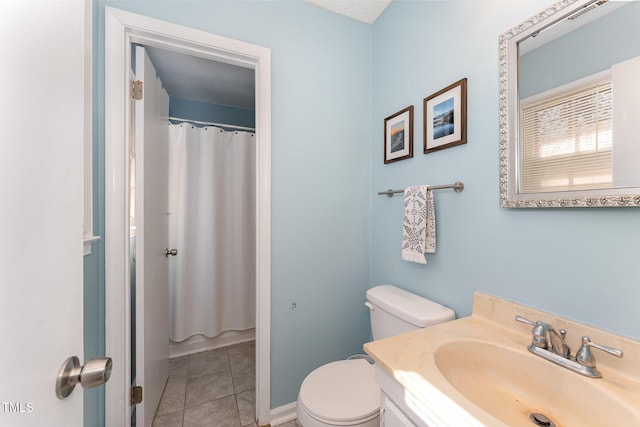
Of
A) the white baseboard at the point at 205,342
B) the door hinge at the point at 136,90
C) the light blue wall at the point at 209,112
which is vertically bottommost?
the white baseboard at the point at 205,342

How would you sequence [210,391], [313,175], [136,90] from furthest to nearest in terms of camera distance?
1. [210,391]
2. [313,175]
3. [136,90]

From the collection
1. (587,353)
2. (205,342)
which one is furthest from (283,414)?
(587,353)

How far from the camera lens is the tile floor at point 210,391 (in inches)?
59.9

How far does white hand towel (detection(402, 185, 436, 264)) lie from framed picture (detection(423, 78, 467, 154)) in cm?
22

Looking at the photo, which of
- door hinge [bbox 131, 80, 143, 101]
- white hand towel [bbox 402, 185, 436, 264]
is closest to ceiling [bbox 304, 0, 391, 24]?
door hinge [bbox 131, 80, 143, 101]

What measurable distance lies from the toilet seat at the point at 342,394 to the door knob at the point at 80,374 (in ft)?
2.69

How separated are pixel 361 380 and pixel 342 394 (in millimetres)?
128

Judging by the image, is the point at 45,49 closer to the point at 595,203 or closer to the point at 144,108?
the point at 144,108

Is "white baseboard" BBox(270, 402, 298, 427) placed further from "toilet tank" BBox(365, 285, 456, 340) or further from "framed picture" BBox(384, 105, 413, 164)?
"framed picture" BBox(384, 105, 413, 164)

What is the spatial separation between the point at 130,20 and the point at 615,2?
1.70m

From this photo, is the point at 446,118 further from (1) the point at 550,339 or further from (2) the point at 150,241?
(2) the point at 150,241

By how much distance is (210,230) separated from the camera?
2320mm

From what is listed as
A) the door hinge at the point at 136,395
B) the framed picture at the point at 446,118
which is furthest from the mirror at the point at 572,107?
the door hinge at the point at 136,395

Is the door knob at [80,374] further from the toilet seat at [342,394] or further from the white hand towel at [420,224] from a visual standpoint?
the white hand towel at [420,224]
